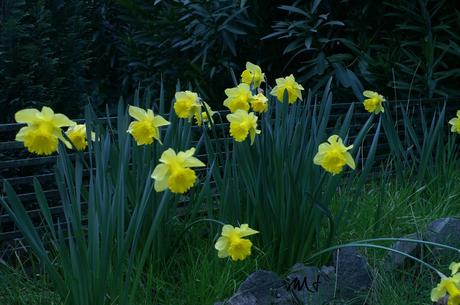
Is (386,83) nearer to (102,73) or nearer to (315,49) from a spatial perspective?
(315,49)

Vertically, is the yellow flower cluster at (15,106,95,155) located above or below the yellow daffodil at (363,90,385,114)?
above

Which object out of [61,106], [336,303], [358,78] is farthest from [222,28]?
[336,303]

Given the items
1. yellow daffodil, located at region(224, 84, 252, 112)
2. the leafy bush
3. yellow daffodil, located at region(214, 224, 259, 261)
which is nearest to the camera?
yellow daffodil, located at region(214, 224, 259, 261)

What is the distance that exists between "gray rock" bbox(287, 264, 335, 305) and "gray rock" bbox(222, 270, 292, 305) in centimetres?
4

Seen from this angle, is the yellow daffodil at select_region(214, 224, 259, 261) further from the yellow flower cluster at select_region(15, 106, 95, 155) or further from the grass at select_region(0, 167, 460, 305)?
the yellow flower cluster at select_region(15, 106, 95, 155)

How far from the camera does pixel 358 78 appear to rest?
15.3 feet

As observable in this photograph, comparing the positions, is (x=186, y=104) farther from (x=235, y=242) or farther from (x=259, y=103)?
(x=235, y=242)

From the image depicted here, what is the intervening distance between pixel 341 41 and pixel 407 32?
0.49 meters

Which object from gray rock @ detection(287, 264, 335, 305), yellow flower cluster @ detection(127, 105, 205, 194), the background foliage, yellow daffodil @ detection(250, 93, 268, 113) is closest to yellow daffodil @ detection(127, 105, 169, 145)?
yellow flower cluster @ detection(127, 105, 205, 194)

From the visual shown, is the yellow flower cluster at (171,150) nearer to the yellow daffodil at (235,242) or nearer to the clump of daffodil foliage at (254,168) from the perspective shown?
the clump of daffodil foliage at (254,168)

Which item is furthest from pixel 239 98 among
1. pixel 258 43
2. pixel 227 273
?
pixel 258 43

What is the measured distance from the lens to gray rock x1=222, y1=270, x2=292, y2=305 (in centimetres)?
223

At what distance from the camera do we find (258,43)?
5004 mm

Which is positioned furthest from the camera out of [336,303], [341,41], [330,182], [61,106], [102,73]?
[102,73]
